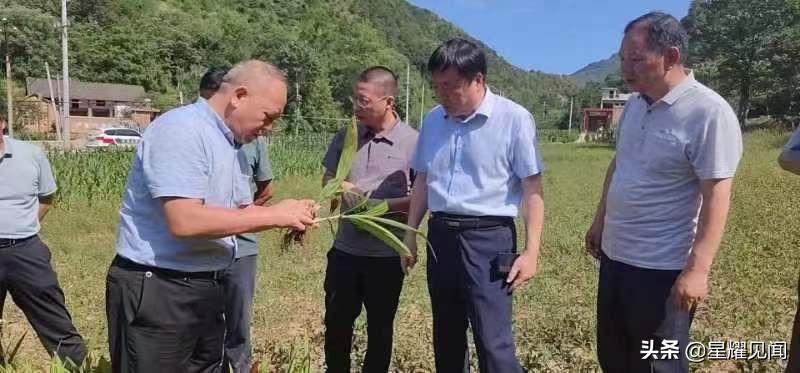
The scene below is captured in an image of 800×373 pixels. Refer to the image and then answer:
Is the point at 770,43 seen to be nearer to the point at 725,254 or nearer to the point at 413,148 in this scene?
the point at 725,254

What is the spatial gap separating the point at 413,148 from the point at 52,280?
2129 millimetres

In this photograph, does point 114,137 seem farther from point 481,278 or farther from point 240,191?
point 481,278

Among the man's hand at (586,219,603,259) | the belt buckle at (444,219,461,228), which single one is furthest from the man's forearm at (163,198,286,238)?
the man's hand at (586,219,603,259)

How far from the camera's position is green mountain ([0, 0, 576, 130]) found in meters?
44.0

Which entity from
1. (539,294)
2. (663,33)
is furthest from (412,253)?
(539,294)

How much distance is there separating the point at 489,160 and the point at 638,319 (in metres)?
0.84

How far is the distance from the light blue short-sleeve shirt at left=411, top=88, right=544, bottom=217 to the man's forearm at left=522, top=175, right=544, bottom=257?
53mm

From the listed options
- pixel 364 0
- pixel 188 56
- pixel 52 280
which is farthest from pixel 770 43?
pixel 364 0

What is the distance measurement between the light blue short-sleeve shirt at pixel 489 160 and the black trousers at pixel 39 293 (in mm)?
2251

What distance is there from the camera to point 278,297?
545 cm

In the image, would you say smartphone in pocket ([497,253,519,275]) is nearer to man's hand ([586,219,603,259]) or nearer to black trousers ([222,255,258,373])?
man's hand ([586,219,603,259])

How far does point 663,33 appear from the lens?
218cm

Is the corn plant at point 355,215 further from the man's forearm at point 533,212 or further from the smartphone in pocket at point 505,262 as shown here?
the man's forearm at point 533,212

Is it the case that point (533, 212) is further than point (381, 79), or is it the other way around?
point (381, 79)
